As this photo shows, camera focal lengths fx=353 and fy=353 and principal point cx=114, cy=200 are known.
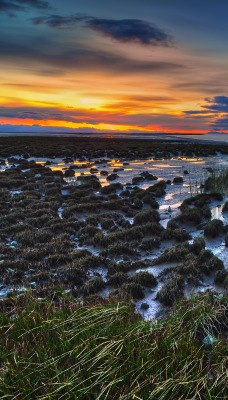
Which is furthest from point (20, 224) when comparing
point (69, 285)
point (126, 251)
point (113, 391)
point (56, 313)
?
point (113, 391)

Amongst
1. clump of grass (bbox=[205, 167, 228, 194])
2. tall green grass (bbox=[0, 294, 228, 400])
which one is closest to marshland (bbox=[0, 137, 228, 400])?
tall green grass (bbox=[0, 294, 228, 400])

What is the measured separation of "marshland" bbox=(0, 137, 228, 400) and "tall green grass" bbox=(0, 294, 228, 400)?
1 centimetres

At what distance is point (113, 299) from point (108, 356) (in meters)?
1.91

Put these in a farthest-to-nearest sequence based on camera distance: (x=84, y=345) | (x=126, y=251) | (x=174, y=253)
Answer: (x=126, y=251) → (x=174, y=253) → (x=84, y=345)

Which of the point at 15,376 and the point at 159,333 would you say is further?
the point at 159,333

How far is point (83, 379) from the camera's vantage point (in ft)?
11.5

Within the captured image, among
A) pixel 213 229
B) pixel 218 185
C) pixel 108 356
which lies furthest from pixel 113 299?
pixel 218 185

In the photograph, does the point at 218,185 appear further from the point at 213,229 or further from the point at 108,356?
the point at 108,356

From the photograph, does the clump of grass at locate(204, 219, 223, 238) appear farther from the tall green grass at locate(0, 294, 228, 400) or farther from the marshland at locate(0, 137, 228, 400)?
the tall green grass at locate(0, 294, 228, 400)

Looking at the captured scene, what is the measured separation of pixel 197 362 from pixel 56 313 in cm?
189

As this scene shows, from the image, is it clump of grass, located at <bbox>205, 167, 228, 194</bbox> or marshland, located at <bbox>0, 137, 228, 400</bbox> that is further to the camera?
clump of grass, located at <bbox>205, 167, 228, 194</bbox>

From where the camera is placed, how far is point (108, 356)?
368cm

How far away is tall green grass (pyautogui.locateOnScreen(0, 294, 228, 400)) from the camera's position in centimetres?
329

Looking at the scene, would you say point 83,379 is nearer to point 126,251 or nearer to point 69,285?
point 69,285
